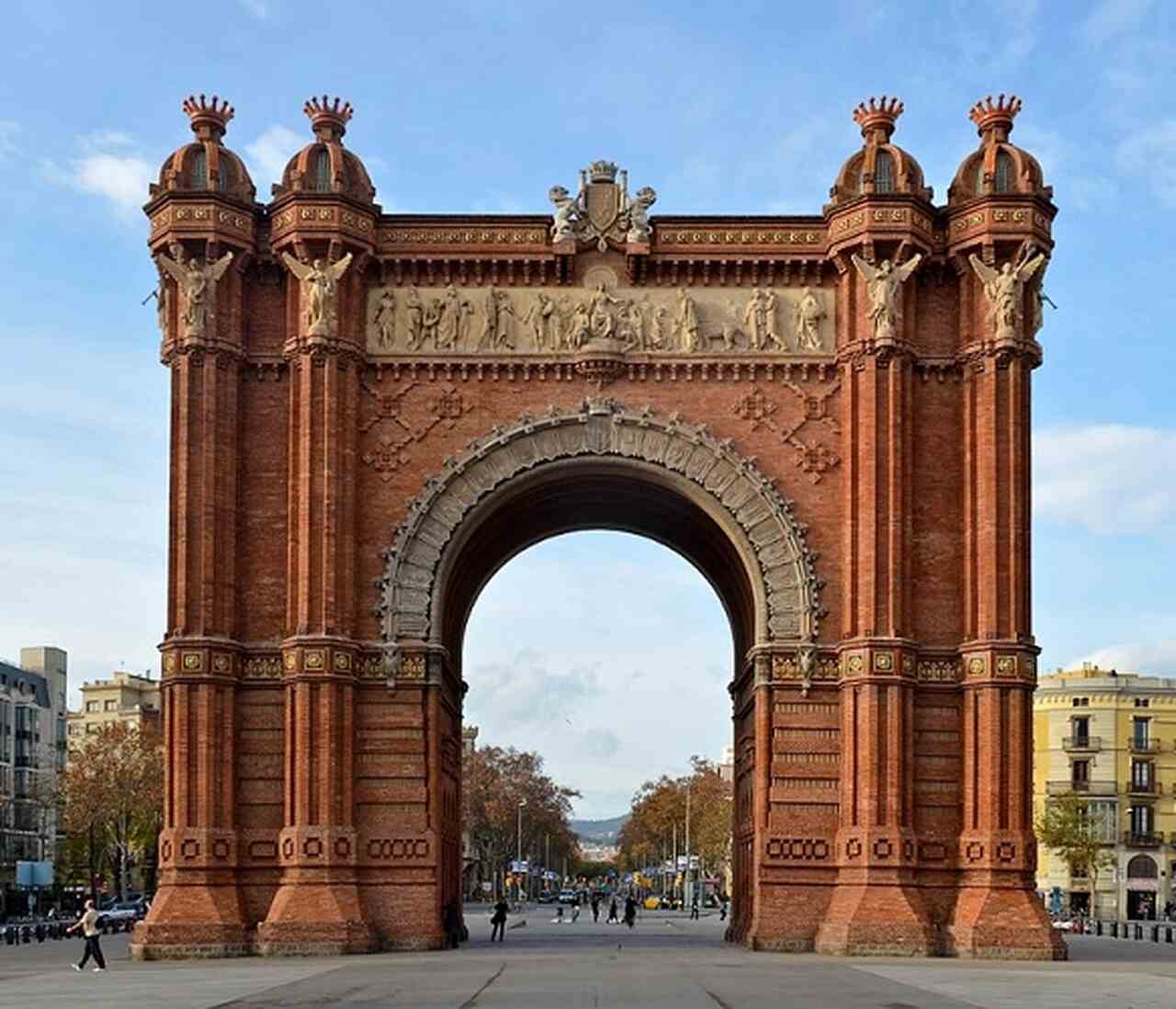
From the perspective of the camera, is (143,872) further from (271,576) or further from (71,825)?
(271,576)

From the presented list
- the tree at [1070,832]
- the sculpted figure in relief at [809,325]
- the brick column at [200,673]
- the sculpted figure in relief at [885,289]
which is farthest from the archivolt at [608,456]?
the tree at [1070,832]

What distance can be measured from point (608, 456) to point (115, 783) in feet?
162

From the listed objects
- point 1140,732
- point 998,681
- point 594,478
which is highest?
point 594,478

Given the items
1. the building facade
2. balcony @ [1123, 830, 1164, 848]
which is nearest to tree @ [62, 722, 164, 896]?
the building facade

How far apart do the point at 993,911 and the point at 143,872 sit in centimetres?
8694

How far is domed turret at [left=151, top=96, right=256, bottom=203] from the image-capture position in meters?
47.5

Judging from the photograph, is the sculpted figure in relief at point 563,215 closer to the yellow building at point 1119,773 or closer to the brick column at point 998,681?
the brick column at point 998,681

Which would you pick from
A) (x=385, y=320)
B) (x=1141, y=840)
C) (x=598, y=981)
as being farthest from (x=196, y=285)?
(x=1141, y=840)

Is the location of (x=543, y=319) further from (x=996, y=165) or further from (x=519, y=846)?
(x=519, y=846)

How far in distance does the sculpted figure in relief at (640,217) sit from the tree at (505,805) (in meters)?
87.2

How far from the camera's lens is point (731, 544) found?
48.6m

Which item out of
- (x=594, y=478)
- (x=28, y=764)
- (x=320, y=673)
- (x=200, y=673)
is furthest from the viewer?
(x=28, y=764)

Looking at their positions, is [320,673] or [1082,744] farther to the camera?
[1082,744]

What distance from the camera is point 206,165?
47.7 meters
